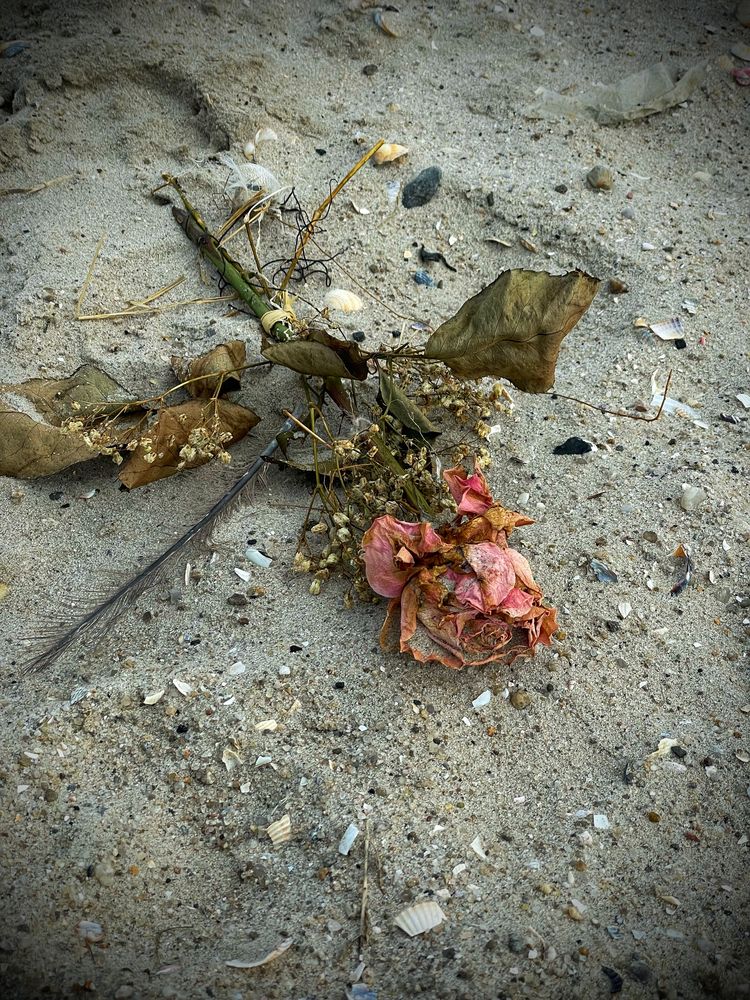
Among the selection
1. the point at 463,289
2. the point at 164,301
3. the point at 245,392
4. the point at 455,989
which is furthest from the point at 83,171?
the point at 455,989

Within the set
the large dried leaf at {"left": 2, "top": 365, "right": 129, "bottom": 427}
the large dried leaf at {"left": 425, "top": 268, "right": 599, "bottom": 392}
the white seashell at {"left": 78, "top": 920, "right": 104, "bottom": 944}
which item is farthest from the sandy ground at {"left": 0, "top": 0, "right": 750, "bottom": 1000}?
the large dried leaf at {"left": 425, "top": 268, "right": 599, "bottom": 392}

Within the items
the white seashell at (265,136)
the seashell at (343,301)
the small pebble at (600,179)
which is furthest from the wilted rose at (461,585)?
the white seashell at (265,136)

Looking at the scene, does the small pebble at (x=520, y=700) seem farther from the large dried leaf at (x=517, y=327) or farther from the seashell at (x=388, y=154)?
the seashell at (x=388, y=154)

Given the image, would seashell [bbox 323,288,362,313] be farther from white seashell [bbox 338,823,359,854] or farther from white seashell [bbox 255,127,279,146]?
white seashell [bbox 338,823,359,854]

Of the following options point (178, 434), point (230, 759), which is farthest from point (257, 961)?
point (178, 434)

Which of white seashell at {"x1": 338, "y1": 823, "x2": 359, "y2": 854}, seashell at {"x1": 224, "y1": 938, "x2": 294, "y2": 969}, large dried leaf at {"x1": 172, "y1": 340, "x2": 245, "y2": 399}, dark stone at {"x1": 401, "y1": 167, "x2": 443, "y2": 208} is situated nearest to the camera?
seashell at {"x1": 224, "y1": 938, "x2": 294, "y2": 969}

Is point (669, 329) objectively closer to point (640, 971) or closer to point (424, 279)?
point (424, 279)

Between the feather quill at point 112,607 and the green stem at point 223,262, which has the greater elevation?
the green stem at point 223,262
